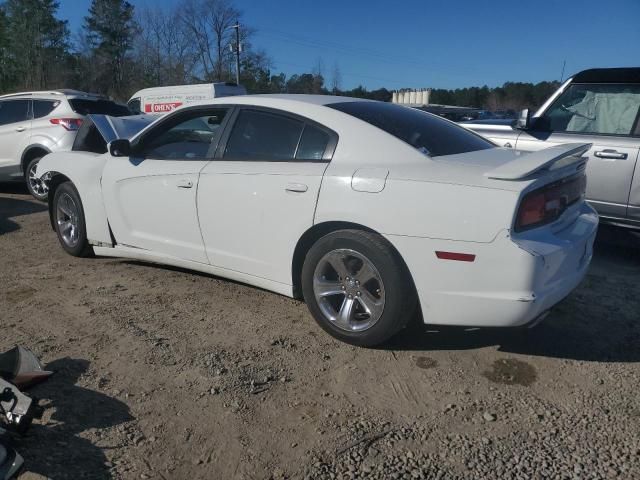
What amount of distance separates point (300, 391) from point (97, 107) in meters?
7.73

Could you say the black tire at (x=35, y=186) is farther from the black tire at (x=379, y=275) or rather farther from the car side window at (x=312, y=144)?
the black tire at (x=379, y=275)

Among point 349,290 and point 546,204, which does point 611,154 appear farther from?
point 349,290

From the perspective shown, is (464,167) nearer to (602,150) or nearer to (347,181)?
(347,181)

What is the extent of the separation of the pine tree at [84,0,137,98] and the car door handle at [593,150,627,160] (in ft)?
196

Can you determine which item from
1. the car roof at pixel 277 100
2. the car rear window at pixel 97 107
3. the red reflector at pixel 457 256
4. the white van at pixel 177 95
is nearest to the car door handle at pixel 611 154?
the car roof at pixel 277 100

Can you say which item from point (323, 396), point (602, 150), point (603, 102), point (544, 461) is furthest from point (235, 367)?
point (603, 102)

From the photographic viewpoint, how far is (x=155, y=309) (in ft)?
13.2

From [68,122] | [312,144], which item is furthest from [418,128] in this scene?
[68,122]

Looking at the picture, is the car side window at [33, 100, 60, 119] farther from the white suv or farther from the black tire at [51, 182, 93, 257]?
the black tire at [51, 182, 93, 257]

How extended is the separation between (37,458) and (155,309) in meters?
1.74

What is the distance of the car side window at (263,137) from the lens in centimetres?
369

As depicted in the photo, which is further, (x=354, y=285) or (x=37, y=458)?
(x=354, y=285)

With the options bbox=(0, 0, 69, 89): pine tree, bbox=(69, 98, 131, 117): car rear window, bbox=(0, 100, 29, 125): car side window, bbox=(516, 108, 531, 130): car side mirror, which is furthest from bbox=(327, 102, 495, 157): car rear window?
bbox=(0, 0, 69, 89): pine tree

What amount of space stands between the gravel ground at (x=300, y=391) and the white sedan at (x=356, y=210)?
335mm
